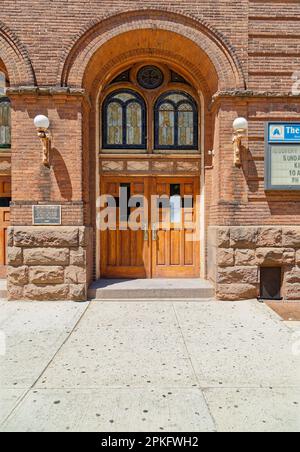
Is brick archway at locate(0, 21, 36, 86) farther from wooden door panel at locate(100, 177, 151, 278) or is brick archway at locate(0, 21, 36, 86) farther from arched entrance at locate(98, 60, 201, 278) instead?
wooden door panel at locate(100, 177, 151, 278)

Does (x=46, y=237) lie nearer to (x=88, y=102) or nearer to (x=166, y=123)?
(x=88, y=102)

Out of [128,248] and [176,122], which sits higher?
[176,122]

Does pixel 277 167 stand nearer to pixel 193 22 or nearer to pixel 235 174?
pixel 235 174

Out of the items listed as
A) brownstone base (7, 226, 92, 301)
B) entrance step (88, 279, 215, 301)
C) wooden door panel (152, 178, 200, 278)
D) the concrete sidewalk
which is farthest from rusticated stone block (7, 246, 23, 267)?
wooden door panel (152, 178, 200, 278)

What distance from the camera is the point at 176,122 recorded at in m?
7.00

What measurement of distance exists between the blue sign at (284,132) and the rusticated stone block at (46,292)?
5.22m

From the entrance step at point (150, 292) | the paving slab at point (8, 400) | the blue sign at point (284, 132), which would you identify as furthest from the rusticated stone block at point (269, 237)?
the paving slab at point (8, 400)

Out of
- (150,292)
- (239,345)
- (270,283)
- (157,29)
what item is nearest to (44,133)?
(157,29)

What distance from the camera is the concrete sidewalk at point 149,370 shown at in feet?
8.57

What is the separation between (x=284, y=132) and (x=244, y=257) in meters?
2.70

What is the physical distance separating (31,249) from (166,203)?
Answer: 3.14 metres

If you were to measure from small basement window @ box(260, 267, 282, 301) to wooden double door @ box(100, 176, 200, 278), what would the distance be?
1485 millimetres

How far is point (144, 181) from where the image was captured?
702 cm
